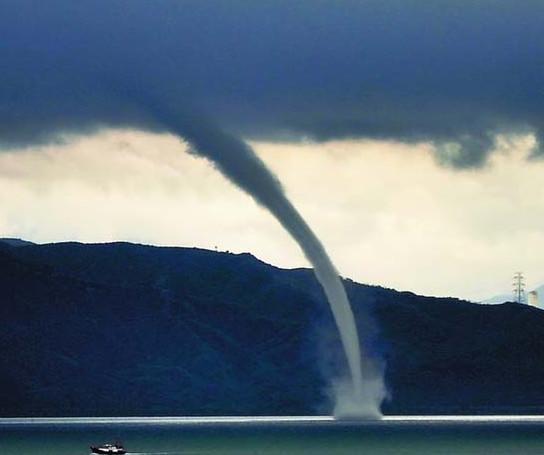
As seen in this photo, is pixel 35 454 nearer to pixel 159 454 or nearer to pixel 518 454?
pixel 159 454

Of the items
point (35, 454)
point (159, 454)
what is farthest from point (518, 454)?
point (35, 454)

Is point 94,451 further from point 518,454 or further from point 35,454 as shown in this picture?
point 518,454

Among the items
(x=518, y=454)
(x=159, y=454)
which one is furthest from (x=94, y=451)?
(x=518, y=454)

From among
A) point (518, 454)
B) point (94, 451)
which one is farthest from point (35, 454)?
point (518, 454)

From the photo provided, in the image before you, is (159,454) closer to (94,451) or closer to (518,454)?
(94,451)
